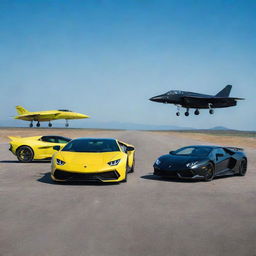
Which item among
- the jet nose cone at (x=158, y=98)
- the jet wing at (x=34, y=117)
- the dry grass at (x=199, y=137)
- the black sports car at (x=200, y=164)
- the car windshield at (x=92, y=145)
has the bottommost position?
the dry grass at (x=199, y=137)

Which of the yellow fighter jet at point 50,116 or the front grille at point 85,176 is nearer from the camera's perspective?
the front grille at point 85,176

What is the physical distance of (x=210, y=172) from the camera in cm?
1173

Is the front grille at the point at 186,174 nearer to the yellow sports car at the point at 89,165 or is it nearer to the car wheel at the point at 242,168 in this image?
the yellow sports car at the point at 89,165

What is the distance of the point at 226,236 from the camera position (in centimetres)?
553

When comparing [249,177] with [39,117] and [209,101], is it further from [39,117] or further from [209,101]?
[39,117]

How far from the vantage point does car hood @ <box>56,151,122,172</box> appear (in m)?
10.2

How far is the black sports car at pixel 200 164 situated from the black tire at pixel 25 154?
6.44m

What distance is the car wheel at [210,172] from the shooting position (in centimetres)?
1161

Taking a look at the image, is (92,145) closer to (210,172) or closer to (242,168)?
(210,172)

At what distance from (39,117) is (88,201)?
61.2 metres

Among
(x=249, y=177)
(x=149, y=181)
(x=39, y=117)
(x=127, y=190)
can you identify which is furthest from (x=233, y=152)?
(x=39, y=117)

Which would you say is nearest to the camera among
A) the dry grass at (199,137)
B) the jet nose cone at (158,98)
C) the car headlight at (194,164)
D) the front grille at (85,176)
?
the front grille at (85,176)

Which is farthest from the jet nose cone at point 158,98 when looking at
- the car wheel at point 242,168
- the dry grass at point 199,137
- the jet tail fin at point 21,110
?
the jet tail fin at point 21,110

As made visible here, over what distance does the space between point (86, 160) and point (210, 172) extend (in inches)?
147
